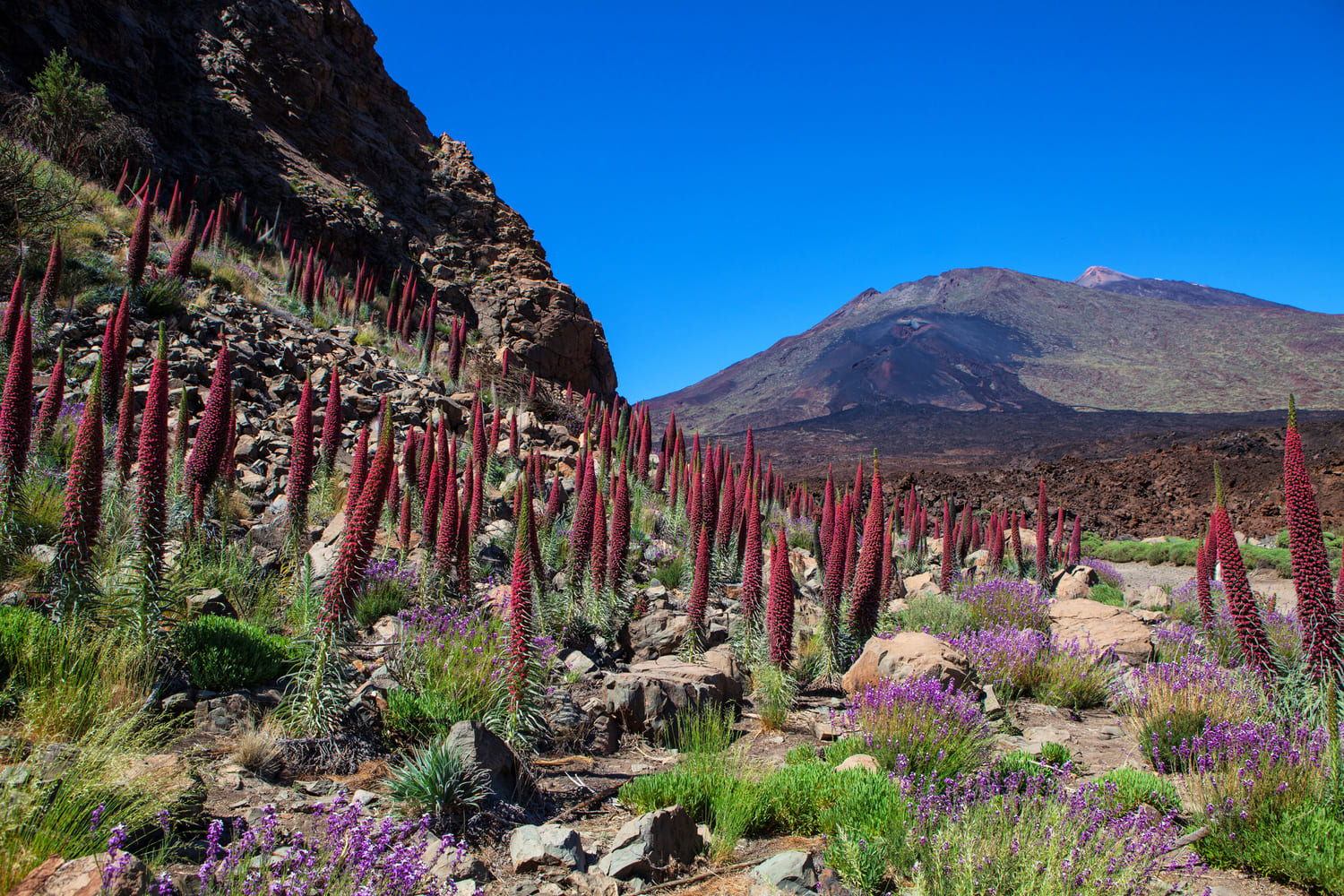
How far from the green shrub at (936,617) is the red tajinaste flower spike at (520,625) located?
250 inches

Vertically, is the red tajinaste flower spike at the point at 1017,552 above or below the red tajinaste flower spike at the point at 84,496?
below

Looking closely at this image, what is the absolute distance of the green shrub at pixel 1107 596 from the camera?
1599 centimetres

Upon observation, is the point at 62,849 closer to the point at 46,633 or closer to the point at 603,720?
the point at 46,633

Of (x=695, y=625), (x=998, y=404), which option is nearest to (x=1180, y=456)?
(x=695, y=625)

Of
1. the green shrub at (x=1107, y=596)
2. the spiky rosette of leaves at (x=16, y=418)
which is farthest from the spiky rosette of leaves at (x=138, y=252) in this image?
the green shrub at (x=1107, y=596)

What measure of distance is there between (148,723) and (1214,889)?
5.93m

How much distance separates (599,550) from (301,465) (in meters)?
3.22

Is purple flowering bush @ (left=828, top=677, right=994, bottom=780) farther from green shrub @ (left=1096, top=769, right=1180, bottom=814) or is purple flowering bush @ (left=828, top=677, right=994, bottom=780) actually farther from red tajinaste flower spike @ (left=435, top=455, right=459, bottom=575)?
red tajinaste flower spike @ (left=435, top=455, right=459, bottom=575)

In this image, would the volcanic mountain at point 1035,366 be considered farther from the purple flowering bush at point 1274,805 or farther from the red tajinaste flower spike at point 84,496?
the red tajinaste flower spike at point 84,496

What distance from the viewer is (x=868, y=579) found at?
8.12m

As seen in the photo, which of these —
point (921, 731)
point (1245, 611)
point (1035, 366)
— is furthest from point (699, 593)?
point (1035, 366)

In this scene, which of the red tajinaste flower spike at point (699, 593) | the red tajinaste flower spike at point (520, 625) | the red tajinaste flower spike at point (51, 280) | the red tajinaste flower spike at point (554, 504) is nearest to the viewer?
the red tajinaste flower spike at point (520, 625)

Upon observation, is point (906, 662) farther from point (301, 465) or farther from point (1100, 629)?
point (301, 465)

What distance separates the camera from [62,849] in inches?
101
